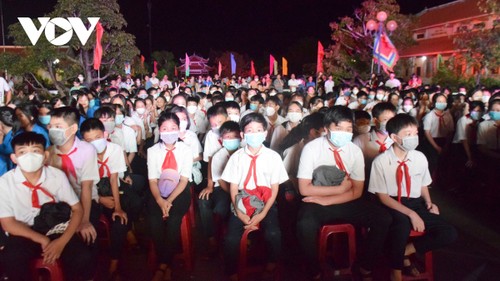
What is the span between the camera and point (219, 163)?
493 cm

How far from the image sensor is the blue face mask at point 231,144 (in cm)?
490

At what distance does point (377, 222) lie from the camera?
396cm

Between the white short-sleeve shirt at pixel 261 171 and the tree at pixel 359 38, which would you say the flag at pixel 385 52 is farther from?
the white short-sleeve shirt at pixel 261 171

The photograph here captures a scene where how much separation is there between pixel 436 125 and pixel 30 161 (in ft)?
21.7

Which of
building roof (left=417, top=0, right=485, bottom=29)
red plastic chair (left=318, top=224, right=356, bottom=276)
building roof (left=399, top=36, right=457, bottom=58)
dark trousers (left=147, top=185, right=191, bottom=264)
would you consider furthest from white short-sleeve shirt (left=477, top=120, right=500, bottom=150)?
building roof (left=399, top=36, right=457, bottom=58)

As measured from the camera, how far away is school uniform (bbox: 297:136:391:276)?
157 inches

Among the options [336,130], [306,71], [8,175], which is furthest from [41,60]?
[306,71]

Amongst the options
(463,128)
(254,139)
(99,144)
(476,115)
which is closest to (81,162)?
(99,144)

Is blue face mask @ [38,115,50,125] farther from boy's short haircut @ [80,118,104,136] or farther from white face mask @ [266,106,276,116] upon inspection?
white face mask @ [266,106,276,116]

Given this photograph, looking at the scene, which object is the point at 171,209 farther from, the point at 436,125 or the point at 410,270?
the point at 436,125

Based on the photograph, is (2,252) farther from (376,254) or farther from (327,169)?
(376,254)

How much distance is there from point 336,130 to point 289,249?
163cm

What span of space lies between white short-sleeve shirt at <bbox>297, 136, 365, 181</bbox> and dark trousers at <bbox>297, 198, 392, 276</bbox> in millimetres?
343

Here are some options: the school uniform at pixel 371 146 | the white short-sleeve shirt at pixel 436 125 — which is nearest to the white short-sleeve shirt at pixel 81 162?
the school uniform at pixel 371 146
